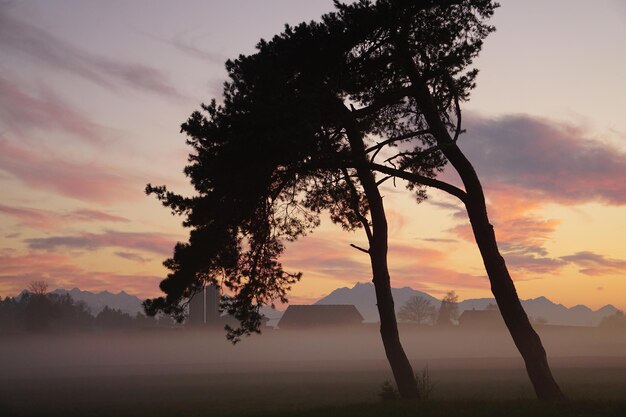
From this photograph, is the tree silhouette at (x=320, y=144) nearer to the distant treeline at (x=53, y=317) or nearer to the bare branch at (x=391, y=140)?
the bare branch at (x=391, y=140)

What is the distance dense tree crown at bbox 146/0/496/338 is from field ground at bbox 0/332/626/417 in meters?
5.17

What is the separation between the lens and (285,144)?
19.8 m

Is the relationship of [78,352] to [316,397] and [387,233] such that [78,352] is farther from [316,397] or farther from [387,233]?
[387,233]

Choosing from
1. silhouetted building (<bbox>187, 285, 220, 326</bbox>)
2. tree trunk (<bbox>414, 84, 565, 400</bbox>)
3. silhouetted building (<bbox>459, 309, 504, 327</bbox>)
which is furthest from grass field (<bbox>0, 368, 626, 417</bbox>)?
silhouetted building (<bbox>187, 285, 220, 326</bbox>)

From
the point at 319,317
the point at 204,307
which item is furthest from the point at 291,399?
the point at 204,307

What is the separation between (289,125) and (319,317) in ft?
398

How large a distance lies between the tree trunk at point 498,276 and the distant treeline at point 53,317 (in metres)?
112

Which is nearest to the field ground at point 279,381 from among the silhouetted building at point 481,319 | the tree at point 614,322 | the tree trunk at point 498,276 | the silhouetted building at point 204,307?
the tree trunk at point 498,276

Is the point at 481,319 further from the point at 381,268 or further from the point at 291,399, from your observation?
the point at 381,268

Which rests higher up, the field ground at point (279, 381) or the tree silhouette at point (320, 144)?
the tree silhouette at point (320, 144)

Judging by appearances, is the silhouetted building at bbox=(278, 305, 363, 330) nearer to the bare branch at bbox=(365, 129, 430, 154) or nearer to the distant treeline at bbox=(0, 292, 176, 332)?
the distant treeline at bbox=(0, 292, 176, 332)

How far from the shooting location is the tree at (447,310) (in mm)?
156125

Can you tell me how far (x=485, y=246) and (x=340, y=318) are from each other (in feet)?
394

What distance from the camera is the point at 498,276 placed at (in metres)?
20.2
